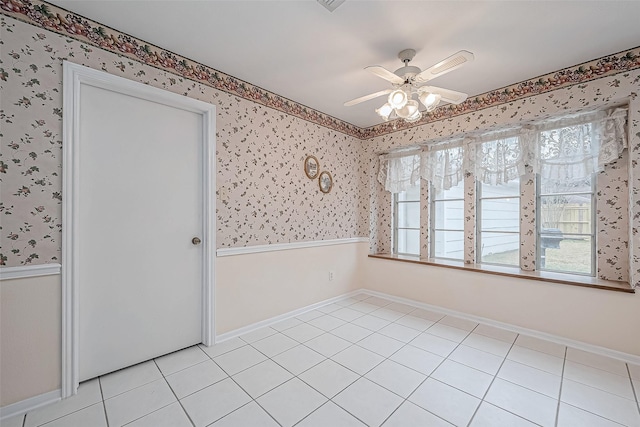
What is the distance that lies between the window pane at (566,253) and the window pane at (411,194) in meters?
1.54

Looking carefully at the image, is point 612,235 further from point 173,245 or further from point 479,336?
point 173,245

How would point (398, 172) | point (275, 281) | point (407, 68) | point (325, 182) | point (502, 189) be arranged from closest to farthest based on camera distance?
point (407, 68) → point (275, 281) → point (502, 189) → point (325, 182) → point (398, 172)

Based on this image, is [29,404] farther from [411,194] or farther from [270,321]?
[411,194]

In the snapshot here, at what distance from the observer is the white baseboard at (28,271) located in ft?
5.32

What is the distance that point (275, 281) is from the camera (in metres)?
3.05

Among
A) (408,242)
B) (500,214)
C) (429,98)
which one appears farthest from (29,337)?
(500,214)

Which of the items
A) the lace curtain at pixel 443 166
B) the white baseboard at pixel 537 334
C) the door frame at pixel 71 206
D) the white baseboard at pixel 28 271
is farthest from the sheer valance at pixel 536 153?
the white baseboard at pixel 28 271

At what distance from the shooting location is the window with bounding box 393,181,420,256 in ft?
13.0

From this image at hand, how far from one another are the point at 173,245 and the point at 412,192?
324 cm

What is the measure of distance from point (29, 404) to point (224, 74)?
113 inches

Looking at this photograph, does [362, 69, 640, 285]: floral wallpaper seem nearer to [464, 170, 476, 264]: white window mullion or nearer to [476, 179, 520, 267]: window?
[476, 179, 520, 267]: window

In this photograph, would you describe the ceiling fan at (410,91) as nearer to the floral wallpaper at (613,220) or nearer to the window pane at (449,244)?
the floral wallpaper at (613,220)

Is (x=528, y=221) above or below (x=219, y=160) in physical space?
below

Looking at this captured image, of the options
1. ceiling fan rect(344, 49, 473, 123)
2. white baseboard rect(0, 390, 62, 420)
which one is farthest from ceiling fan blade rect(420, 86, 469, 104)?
white baseboard rect(0, 390, 62, 420)
